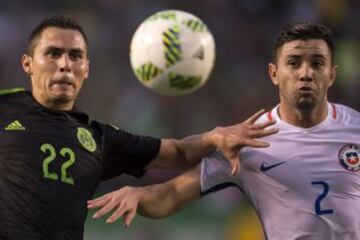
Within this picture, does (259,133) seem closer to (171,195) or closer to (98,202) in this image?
(171,195)

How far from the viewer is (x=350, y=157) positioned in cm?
542

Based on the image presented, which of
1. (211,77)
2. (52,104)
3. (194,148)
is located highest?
(52,104)

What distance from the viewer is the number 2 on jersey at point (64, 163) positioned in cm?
511

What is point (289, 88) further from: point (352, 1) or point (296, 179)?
point (352, 1)

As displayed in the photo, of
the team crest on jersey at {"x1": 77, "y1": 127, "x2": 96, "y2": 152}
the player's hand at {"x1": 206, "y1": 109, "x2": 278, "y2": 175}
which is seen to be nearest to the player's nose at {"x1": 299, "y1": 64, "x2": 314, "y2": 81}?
the player's hand at {"x1": 206, "y1": 109, "x2": 278, "y2": 175}

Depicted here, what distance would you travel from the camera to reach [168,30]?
6.62 metres

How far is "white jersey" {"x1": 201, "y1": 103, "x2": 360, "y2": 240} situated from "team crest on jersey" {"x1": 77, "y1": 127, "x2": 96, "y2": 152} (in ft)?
2.49

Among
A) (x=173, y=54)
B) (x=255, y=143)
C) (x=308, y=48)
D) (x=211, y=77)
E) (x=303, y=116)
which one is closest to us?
(x=255, y=143)

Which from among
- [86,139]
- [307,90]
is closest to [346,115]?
[307,90]

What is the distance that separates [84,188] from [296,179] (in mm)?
1342

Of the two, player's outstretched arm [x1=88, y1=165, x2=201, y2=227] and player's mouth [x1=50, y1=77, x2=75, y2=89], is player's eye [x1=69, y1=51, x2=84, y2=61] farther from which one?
player's outstretched arm [x1=88, y1=165, x2=201, y2=227]

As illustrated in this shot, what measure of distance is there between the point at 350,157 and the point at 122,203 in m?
1.48

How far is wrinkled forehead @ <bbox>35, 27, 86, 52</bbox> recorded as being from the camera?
17.7 ft

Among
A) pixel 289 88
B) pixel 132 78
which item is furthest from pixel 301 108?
pixel 132 78
